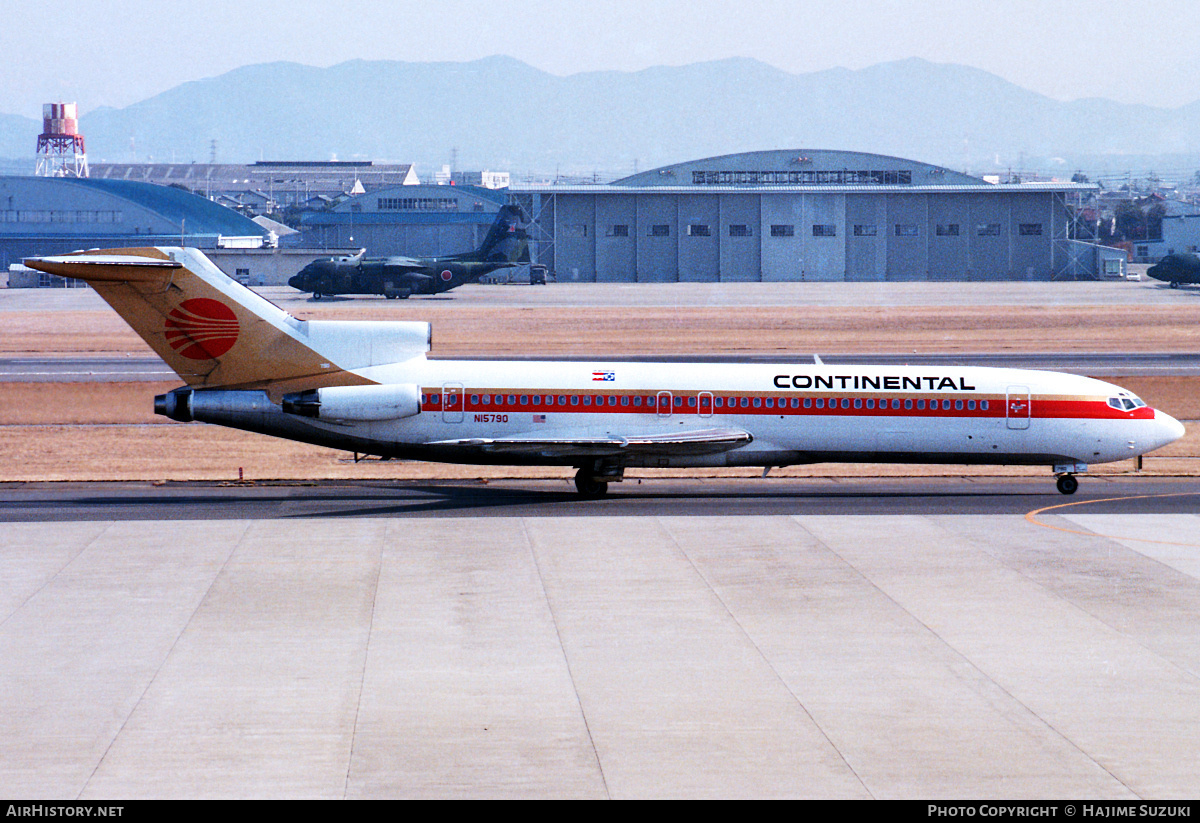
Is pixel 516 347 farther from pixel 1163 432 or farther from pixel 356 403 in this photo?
pixel 1163 432

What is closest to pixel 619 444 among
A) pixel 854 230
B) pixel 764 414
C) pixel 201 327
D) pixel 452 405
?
pixel 764 414

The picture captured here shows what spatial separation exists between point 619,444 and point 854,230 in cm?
10981

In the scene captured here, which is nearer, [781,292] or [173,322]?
[173,322]

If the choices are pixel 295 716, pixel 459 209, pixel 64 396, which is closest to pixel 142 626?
pixel 295 716

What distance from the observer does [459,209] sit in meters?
177

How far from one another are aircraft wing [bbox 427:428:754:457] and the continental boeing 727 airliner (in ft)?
0.17

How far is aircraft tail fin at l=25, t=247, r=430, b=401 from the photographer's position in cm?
3578

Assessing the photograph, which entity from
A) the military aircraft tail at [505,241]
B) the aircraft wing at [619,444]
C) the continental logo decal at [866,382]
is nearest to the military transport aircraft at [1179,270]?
the military aircraft tail at [505,241]

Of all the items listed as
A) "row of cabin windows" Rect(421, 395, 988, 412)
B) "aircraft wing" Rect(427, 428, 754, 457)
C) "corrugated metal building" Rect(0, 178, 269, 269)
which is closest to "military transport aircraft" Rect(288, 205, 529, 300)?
"corrugated metal building" Rect(0, 178, 269, 269)

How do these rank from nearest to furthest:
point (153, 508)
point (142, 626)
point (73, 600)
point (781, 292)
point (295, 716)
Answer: point (295, 716), point (142, 626), point (73, 600), point (153, 508), point (781, 292)

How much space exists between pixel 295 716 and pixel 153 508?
18448 mm

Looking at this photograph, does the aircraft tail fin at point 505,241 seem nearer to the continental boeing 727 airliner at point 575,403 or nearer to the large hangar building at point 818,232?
the large hangar building at point 818,232

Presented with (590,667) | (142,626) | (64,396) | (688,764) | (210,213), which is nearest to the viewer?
(688,764)

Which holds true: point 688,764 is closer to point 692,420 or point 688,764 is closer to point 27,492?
point 692,420
